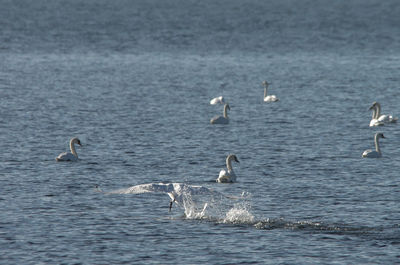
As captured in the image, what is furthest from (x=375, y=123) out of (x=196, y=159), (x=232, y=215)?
(x=232, y=215)

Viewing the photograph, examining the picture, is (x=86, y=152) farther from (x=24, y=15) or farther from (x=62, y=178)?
(x=24, y=15)

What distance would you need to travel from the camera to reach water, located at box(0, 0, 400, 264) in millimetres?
22188

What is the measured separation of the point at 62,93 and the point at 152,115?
37.2 ft

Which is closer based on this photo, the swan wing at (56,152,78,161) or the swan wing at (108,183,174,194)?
the swan wing at (108,183,174,194)

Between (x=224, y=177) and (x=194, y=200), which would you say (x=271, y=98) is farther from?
(x=194, y=200)

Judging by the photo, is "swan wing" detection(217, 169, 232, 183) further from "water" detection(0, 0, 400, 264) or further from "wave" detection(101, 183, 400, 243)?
"wave" detection(101, 183, 400, 243)

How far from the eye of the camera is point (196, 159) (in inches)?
1313

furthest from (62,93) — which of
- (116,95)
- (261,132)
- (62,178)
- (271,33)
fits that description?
(271,33)

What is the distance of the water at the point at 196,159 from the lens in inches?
874

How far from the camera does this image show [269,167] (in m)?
31.8

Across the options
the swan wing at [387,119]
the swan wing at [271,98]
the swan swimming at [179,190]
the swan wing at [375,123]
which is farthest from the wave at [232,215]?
the swan wing at [271,98]

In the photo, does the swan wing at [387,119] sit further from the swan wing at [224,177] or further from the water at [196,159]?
the swan wing at [224,177]

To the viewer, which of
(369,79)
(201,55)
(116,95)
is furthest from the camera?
(201,55)

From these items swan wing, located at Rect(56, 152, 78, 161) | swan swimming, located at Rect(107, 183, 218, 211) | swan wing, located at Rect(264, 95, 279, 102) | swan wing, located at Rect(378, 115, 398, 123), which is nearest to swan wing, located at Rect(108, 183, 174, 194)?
swan swimming, located at Rect(107, 183, 218, 211)
